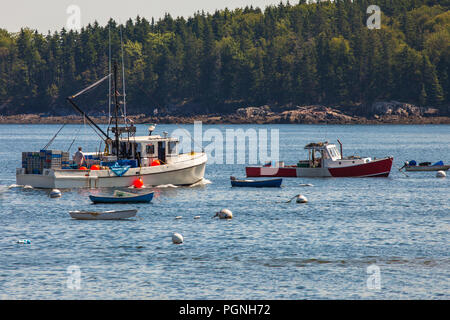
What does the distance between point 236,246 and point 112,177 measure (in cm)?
2289

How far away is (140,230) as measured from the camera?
42594mm

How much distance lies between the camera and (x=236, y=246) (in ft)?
125

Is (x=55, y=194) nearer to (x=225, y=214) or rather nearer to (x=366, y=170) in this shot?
(x=225, y=214)

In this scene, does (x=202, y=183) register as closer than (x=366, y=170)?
Yes

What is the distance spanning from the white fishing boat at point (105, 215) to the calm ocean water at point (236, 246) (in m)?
0.37

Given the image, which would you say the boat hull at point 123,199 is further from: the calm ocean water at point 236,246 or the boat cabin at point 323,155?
the boat cabin at point 323,155

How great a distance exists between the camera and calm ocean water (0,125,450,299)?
30094 mm

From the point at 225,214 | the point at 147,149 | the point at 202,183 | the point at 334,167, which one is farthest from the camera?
the point at 334,167

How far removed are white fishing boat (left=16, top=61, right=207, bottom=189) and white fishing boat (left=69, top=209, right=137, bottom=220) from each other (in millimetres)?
12801

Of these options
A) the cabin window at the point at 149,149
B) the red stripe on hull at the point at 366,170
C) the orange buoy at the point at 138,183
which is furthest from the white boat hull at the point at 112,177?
the red stripe on hull at the point at 366,170

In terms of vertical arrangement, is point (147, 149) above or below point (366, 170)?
above

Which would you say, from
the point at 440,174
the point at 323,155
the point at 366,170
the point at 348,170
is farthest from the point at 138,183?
the point at 440,174
